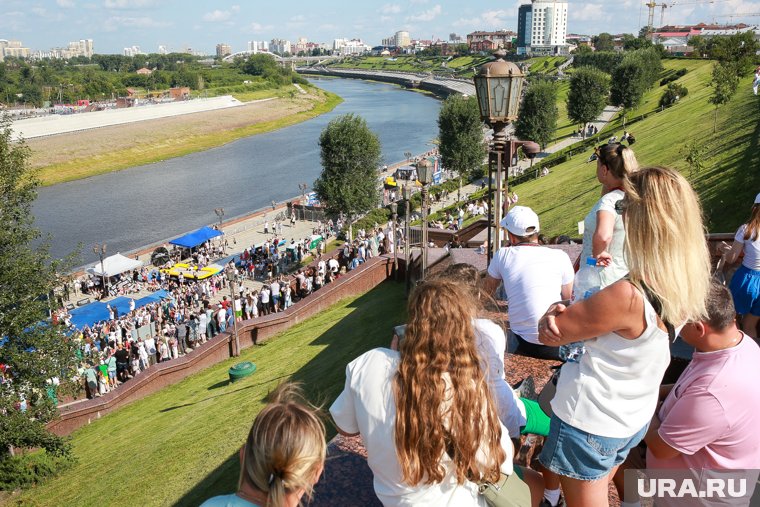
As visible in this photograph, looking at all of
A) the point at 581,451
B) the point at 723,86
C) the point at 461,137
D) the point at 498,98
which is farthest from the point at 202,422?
the point at 461,137

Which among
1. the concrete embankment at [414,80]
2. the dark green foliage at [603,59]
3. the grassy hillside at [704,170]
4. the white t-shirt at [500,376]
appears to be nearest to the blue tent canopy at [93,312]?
the grassy hillside at [704,170]

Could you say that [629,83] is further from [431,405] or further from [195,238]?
[431,405]

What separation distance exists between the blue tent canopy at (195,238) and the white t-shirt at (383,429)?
24.3 metres

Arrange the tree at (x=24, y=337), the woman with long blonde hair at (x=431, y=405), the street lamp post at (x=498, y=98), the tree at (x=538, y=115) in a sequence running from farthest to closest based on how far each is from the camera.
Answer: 1. the tree at (x=538, y=115)
2. the tree at (x=24, y=337)
3. the street lamp post at (x=498, y=98)
4. the woman with long blonde hair at (x=431, y=405)

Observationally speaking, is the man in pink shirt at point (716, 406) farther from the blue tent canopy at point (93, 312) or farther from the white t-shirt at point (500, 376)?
the blue tent canopy at point (93, 312)

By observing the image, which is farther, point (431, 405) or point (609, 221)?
point (609, 221)

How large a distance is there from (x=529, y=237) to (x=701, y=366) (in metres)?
1.66

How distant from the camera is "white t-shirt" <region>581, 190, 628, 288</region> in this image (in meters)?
3.85

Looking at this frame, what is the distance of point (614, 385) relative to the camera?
2.34 m

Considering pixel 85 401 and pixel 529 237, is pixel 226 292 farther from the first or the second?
pixel 529 237

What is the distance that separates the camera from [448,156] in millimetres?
42344

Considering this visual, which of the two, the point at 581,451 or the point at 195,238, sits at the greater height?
the point at 581,451

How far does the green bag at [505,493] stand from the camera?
2416 mm

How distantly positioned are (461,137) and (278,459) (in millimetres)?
40858
